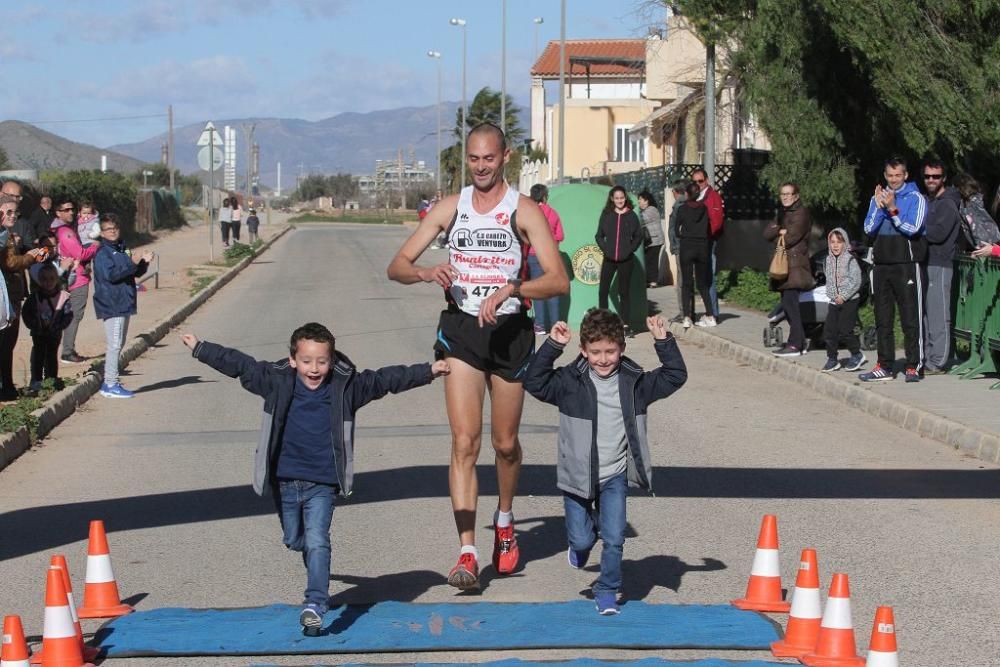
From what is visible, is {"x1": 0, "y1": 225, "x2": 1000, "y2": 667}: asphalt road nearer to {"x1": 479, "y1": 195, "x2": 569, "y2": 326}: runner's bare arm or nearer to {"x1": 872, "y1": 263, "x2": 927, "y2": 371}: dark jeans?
{"x1": 872, "y1": 263, "x2": 927, "y2": 371}: dark jeans

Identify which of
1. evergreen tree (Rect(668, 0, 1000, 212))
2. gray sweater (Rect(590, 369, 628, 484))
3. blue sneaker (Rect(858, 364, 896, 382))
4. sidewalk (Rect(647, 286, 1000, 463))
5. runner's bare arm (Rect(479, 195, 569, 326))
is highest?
evergreen tree (Rect(668, 0, 1000, 212))

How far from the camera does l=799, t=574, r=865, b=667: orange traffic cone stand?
18.7ft

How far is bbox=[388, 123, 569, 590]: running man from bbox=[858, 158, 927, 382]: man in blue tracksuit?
7.12m

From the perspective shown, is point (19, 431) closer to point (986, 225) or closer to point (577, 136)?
point (986, 225)

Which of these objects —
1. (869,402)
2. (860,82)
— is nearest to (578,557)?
(869,402)

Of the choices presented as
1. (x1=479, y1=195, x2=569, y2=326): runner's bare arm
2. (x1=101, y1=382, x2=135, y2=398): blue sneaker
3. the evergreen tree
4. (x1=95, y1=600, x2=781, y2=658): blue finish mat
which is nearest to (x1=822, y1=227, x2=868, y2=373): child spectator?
the evergreen tree

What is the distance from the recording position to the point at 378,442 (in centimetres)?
1142

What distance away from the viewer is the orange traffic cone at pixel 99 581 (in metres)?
6.50

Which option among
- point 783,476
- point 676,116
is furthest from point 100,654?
point 676,116

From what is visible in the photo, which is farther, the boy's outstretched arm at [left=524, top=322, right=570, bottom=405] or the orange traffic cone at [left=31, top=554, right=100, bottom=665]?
the boy's outstretched arm at [left=524, top=322, right=570, bottom=405]

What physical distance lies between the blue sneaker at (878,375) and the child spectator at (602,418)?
25.7 ft

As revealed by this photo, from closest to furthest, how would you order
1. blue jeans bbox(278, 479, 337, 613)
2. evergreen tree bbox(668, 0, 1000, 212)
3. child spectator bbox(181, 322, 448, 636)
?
blue jeans bbox(278, 479, 337, 613) < child spectator bbox(181, 322, 448, 636) < evergreen tree bbox(668, 0, 1000, 212)

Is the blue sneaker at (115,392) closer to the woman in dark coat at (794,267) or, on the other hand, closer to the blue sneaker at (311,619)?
the woman in dark coat at (794,267)

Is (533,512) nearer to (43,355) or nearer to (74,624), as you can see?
(74,624)
